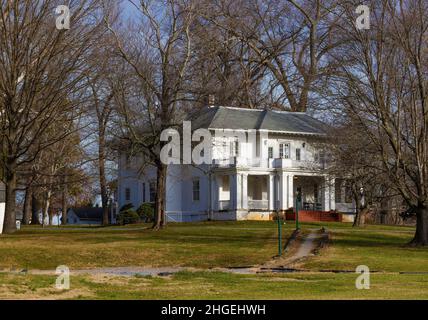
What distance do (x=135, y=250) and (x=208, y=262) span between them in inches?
131

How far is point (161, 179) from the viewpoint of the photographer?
136 ft

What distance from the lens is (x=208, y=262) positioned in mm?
30656

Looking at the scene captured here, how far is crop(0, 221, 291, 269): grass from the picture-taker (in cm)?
3041

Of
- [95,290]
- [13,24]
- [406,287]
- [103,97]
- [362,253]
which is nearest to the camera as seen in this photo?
[95,290]

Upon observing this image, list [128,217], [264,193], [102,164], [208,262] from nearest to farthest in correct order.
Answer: [208,262] → [264,193] → [128,217] → [102,164]

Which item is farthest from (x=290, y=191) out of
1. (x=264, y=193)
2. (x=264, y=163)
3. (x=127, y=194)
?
(x=127, y=194)

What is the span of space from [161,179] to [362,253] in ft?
40.8

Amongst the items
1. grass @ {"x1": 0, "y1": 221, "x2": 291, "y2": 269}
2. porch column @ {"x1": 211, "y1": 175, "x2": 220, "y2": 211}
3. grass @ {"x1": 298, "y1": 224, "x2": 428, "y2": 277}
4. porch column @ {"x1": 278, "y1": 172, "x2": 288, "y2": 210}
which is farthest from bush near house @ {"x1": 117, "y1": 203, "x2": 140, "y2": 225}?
grass @ {"x1": 298, "y1": 224, "x2": 428, "y2": 277}

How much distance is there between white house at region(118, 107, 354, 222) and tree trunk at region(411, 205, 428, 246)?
17127 mm

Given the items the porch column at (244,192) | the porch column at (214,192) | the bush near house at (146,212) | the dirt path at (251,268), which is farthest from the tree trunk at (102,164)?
the dirt path at (251,268)

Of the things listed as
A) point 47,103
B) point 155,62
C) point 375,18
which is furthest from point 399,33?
point 47,103

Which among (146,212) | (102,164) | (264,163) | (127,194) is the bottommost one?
(146,212)

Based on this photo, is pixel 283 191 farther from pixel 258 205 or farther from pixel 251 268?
pixel 251 268
